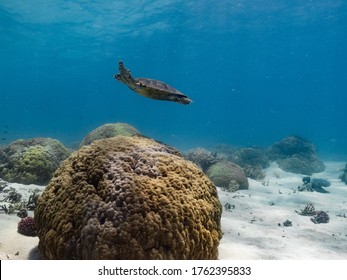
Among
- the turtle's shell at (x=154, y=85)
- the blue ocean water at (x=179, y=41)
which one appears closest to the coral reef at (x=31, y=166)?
the turtle's shell at (x=154, y=85)

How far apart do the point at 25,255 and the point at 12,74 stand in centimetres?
14130

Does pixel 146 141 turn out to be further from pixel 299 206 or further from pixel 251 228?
pixel 299 206

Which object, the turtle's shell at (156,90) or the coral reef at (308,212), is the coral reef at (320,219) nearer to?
the coral reef at (308,212)

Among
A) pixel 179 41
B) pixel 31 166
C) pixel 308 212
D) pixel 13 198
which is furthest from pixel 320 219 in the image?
pixel 179 41

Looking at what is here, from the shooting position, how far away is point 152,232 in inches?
146

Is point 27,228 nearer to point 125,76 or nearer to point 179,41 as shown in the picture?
point 125,76

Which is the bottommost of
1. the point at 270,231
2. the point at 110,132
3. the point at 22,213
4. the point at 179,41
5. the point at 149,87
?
the point at 22,213

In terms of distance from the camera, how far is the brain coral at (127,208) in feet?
12.0

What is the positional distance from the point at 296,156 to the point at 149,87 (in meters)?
21.0

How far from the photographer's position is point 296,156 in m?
23.5

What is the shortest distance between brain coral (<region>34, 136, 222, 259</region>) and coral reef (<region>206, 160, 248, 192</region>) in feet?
27.1

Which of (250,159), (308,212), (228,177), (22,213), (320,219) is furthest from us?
(250,159)

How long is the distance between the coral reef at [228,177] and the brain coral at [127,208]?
8.25 metres
